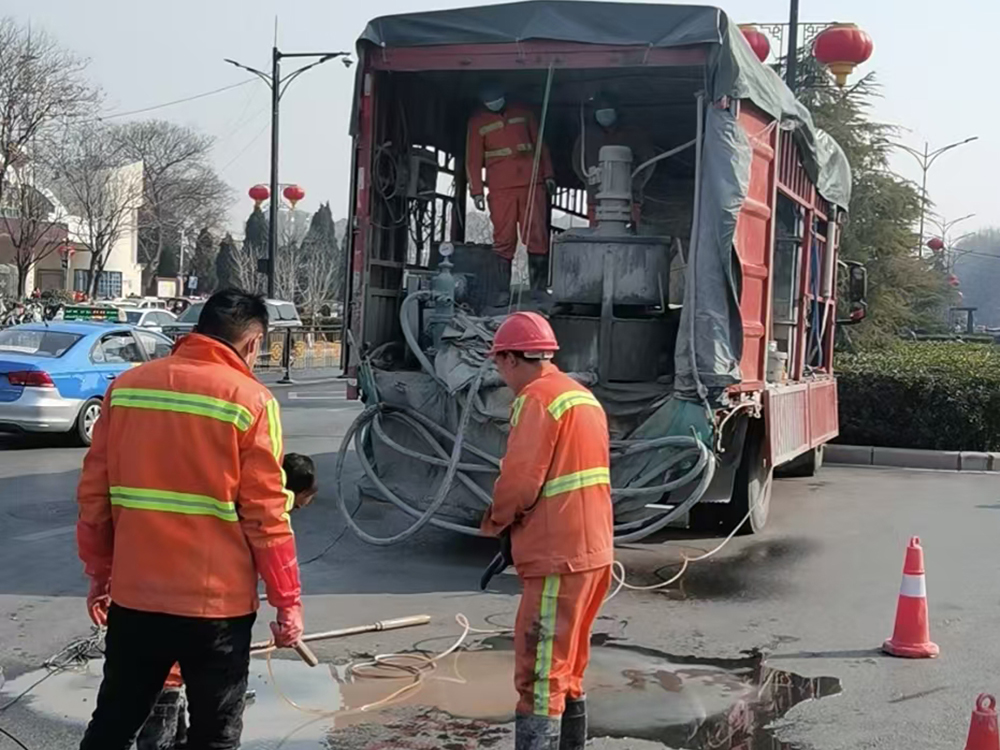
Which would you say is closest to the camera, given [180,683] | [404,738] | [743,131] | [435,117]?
[180,683]

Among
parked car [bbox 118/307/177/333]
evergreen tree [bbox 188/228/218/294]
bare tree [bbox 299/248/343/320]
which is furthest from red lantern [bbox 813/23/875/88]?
evergreen tree [bbox 188/228/218/294]

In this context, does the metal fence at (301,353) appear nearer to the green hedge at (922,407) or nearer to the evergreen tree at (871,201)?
the evergreen tree at (871,201)

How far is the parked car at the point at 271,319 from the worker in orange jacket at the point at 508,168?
37.6 feet

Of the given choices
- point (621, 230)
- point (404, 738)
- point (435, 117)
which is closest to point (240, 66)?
point (435, 117)

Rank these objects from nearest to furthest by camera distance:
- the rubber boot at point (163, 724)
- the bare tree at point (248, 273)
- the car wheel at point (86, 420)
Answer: the rubber boot at point (163, 724)
the car wheel at point (86, 420)
the bare tree at point (248, 273)

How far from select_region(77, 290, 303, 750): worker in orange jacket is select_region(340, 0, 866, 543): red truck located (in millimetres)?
4161

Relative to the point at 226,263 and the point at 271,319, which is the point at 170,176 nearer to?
the point at 226,263

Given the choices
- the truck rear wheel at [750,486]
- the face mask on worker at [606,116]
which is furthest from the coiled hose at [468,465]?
the face mask on worker at [606,116]

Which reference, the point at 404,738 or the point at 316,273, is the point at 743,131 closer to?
the point at 404,738

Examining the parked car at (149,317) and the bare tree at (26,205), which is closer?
the parked car at (149,317)

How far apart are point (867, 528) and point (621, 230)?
3.35m

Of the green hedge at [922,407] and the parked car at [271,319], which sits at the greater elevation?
the parked car at [271,319]

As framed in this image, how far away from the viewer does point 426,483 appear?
8.41 metres

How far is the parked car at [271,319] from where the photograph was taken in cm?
2266
